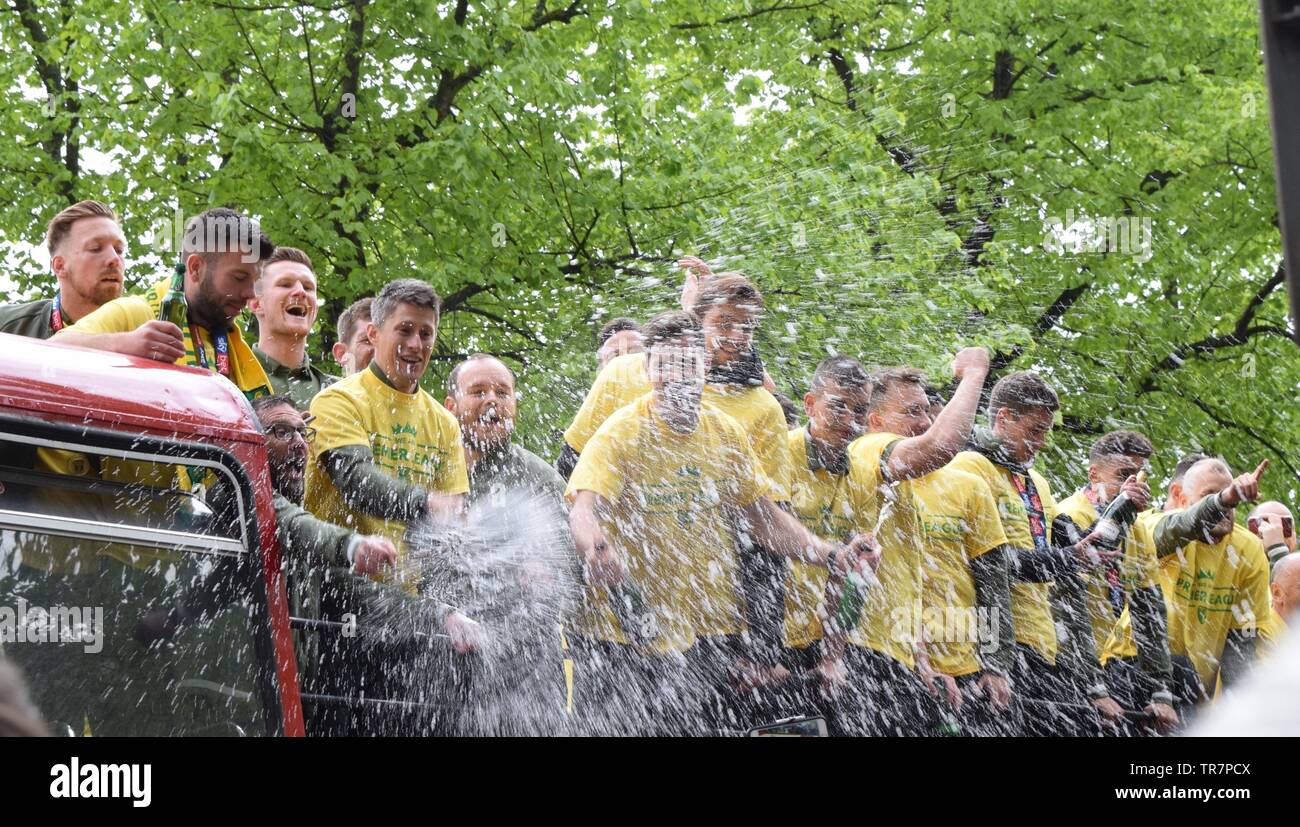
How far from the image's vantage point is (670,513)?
5738mm

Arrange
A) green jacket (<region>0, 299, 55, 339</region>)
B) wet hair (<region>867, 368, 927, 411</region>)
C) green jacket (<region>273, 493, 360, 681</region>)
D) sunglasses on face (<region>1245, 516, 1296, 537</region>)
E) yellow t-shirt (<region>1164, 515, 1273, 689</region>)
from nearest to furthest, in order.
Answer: green jacket (<region>273, 493, 360, 681</region>), green jacket (<region>0, 299, 55, 339</region>), wet hair (<region>867, 368, 927, 411</region>), yellow t-shirt (<region>1164, 515, 1273, 689</region>), sunglasses on face (<region>1245, 516, 1296, 537</region>)

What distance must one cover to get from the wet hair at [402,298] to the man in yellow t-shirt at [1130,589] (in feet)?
12.5

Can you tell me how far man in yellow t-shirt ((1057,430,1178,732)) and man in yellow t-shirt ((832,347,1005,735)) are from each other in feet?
4.61

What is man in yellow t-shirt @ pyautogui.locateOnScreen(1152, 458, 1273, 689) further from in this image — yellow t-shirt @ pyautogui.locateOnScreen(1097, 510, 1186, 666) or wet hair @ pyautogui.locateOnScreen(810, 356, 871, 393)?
wet hair @ pyautogui.locateOnScreen(810, 356, 871, 393)

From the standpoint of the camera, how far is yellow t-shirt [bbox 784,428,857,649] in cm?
619

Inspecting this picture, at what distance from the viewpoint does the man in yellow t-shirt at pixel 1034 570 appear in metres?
6.95

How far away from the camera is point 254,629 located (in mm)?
4176

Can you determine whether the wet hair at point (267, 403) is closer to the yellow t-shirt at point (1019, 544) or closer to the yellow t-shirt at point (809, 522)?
the yellow t-shirt at point (809, 522)

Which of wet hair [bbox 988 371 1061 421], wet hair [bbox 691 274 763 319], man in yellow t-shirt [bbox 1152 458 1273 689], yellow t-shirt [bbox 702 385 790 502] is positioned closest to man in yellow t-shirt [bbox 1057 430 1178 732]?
man in yellow t-shirt [bbox 1152 458 1273 689]

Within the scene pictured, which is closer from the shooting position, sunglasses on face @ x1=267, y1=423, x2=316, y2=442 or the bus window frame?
the bus window frame

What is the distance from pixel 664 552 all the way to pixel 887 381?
75.0 inches

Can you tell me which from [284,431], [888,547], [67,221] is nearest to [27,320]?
[67,221]
